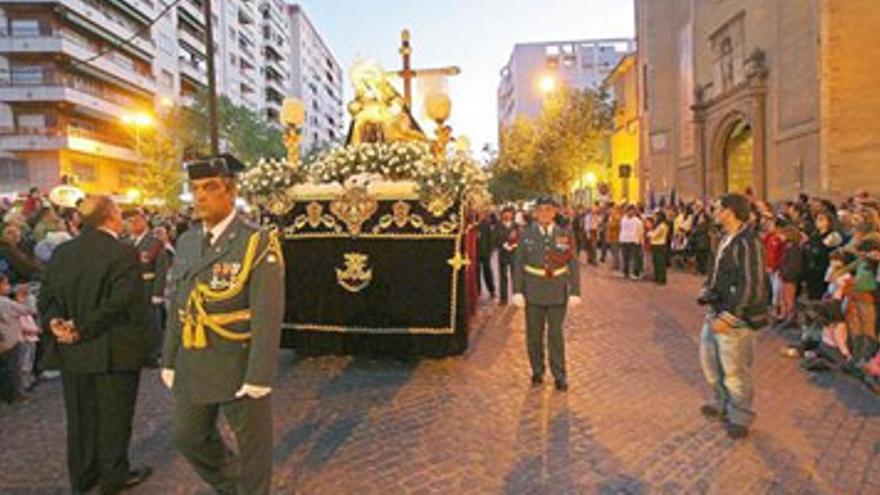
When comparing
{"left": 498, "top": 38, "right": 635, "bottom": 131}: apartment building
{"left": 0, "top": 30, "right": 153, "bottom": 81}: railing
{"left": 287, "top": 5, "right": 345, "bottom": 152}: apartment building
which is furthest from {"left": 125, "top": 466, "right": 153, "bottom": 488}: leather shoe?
{"left": 498, "top": 38, "right": 635, "bottom": 131}: apartment building

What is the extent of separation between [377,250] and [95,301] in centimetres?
390

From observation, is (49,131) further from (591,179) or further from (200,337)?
(200,337)

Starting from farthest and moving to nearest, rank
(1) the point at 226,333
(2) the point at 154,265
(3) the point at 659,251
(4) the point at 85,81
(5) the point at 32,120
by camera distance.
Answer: (4) the point at 85,81, (5) the point at 32,120, (3) the point at 659,251, (2) the point at 154,265, (1) the point at 226,333

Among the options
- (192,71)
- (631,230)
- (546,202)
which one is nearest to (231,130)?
(192,71)

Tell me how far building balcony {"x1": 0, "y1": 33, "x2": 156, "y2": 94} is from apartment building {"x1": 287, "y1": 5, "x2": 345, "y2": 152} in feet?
135

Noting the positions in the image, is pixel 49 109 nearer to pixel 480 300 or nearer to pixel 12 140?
pixel 12 140

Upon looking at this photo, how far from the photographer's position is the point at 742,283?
18.8ft

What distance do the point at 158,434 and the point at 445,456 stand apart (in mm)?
2502

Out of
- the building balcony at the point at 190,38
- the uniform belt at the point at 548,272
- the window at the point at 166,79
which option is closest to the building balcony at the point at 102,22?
the window at the point at 166,79

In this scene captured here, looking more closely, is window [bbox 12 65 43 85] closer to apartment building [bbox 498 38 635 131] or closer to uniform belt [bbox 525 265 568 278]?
uniform belt [bbox 525 265 568 278]

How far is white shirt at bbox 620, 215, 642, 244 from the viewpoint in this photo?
1767 cm

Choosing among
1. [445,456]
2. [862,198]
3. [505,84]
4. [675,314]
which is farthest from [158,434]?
[505,84]

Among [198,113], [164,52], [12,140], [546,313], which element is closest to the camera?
[546,313]

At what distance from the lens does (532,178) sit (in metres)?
42.8
